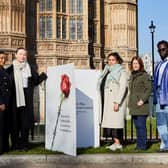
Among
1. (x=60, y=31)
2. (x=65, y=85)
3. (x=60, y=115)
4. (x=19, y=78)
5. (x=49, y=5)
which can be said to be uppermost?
(x=49, y=5)

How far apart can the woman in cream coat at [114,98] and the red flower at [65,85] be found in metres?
0.94

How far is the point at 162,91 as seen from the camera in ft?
34.4

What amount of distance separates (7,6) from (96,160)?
1956 cm

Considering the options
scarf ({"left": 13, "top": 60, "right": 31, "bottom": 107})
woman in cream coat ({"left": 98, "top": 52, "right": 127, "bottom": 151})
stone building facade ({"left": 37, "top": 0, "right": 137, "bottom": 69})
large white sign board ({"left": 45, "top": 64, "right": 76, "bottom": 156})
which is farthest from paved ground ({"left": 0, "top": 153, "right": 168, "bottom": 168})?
stone building facade ({"left": 37, "top": 0, "right": 137, "bottom": 69})

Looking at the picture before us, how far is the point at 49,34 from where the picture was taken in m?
30.4

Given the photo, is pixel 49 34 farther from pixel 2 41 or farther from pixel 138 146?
pixel 138 146

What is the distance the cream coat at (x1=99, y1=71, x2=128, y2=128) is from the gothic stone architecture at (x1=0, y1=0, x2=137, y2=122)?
17474mm

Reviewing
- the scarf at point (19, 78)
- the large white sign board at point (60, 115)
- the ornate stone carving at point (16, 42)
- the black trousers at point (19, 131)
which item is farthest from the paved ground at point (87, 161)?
the ornate stone carving at point (16, 42)

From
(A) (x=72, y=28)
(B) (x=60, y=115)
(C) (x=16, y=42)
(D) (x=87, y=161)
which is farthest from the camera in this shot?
(A) (x=72, y=28)

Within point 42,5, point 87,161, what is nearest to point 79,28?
point 42,5

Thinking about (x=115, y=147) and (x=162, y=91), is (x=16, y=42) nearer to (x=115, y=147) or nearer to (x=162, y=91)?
(x=115, y=147)

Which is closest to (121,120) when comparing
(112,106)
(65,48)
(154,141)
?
(112,106)

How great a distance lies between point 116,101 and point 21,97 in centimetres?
173

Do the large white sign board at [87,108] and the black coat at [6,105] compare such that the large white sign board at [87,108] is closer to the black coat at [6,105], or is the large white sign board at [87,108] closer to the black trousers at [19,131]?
the black trousers at [19,131]
